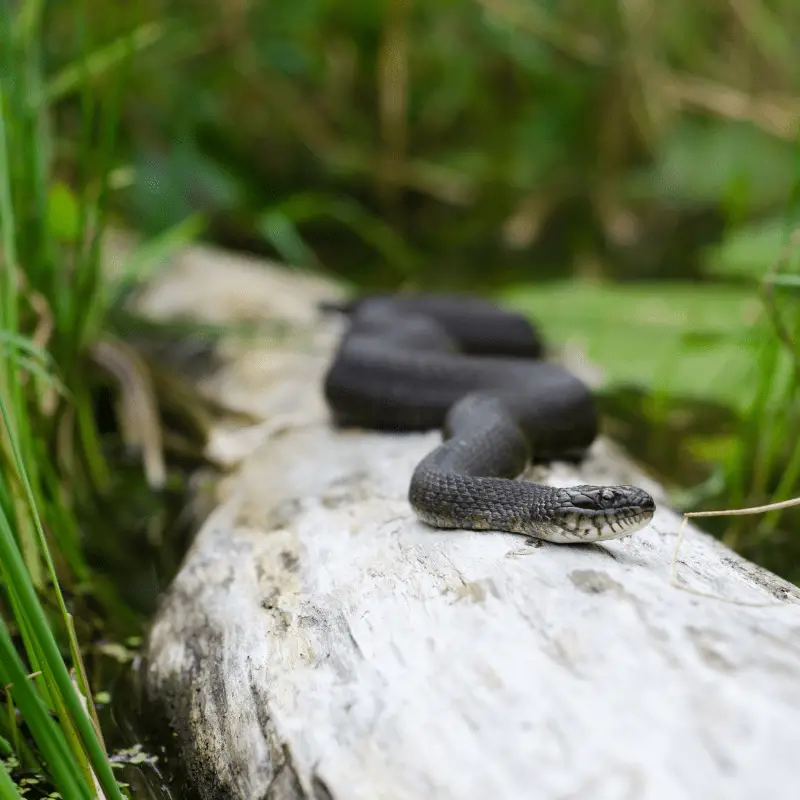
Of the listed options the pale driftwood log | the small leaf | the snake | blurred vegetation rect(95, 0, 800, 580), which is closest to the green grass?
the small leaf

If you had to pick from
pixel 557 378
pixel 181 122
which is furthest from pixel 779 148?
pixel 557 378

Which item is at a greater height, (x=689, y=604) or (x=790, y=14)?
(x=790, y=14)

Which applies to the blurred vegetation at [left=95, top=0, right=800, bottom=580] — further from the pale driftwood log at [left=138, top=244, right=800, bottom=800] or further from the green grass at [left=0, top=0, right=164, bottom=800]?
the pale driftwood log at [left=138, top=244, right=800, bottom=800]

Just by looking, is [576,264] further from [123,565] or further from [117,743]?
[117,743]

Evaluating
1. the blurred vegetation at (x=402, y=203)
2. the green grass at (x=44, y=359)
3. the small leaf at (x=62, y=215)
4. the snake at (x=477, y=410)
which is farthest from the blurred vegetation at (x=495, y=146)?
the green grass at (x=44, y=359)

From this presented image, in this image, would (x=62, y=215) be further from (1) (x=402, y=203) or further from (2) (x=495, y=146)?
(2) (x=495, y=146)

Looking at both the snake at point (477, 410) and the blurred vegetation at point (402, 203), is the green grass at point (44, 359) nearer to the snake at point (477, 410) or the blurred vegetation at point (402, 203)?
the blurred vegetation at point (402, 203)

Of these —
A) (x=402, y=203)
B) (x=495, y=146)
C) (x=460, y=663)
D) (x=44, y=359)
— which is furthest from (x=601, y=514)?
(x=495, y=146)
